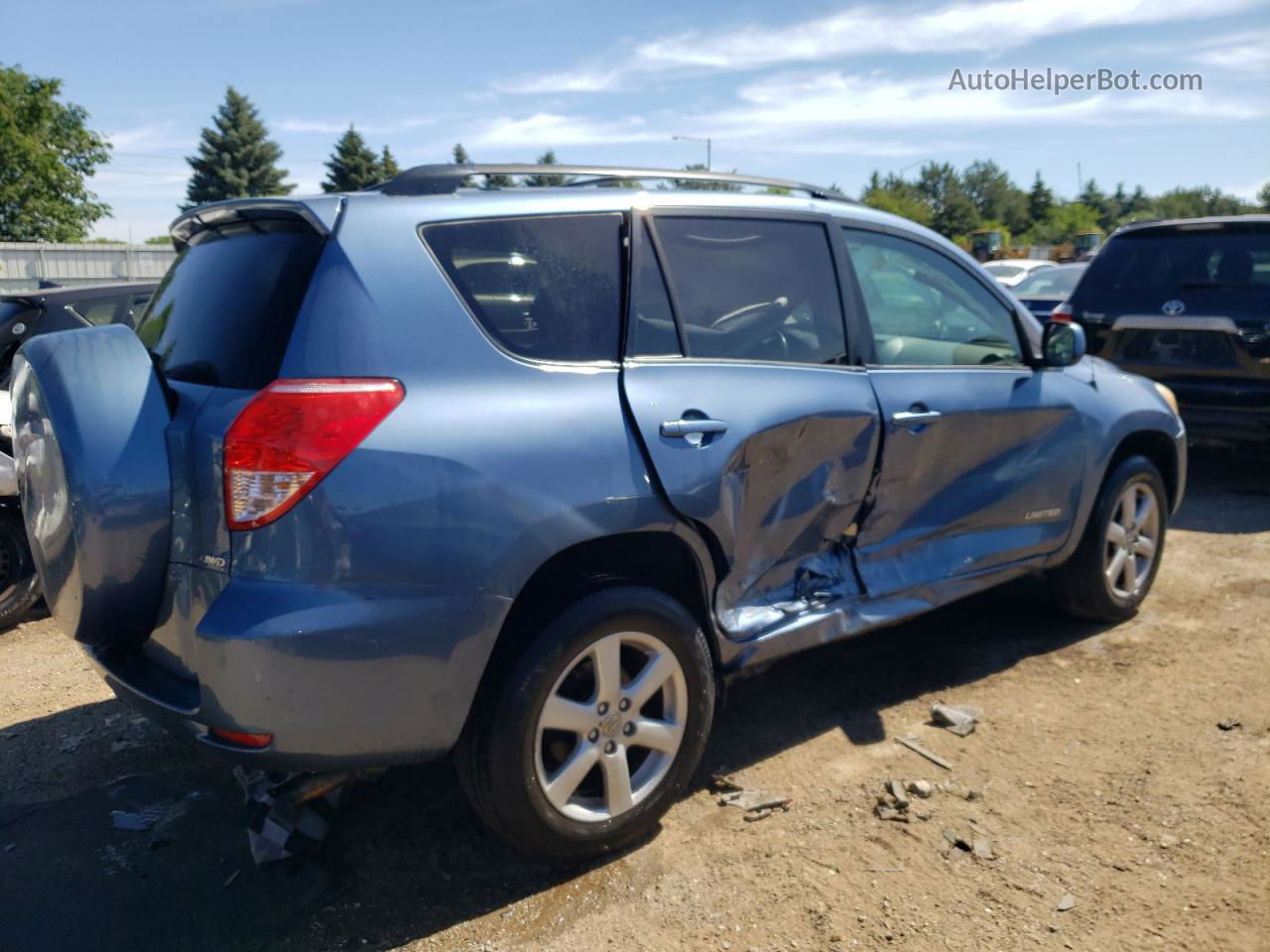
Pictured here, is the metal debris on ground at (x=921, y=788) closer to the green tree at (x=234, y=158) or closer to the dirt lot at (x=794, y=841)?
the dirt lot at (x=794, y=841)

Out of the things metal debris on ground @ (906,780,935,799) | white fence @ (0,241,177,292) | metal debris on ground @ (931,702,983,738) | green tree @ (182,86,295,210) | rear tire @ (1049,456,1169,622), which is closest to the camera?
metal debris on ground @ (906,780,935,799)

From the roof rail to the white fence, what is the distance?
22.8m

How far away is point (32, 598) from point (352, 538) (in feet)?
12.4

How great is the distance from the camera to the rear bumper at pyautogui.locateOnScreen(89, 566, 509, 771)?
8.21ft

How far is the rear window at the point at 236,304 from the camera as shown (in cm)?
272

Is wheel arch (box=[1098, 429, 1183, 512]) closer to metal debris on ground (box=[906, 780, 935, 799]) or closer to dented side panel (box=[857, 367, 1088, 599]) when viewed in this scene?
dented side panel (box=[857, 367, 1088, 599])

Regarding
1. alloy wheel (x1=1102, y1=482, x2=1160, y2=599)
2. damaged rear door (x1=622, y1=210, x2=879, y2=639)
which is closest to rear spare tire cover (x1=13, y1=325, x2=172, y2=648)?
damaged rear door (x1=622, y1=210, x2=879, y2=639)

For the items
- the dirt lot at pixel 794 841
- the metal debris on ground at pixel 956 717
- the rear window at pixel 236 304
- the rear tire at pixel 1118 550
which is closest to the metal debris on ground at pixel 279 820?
the dirt lot at pixel 794 841

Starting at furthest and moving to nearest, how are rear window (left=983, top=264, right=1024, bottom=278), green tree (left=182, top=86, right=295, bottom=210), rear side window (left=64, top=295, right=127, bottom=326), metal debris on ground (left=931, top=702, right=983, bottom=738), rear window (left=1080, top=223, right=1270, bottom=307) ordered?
green tree (left=182, top=86, right=295, bottom=210) < rear window (left=983, top=264, right=1024, bottom=278) < rear window (left=1080, top=223, right=1270, bottom=307) < rear side window (left=64, top=295, right=127, bottom=326) < metal debris on ground (left=931, top=702, right=983, bottom=738)

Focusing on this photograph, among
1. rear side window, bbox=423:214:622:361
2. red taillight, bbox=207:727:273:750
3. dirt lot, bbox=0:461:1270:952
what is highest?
rear side window, bbox=423:214:622:361

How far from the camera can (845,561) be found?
3801 millimetres

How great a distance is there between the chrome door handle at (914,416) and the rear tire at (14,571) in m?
4.25

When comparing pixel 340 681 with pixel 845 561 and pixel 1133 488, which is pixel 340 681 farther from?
pixel 1133 488

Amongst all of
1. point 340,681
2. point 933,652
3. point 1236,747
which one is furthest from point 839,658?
point 340,681
